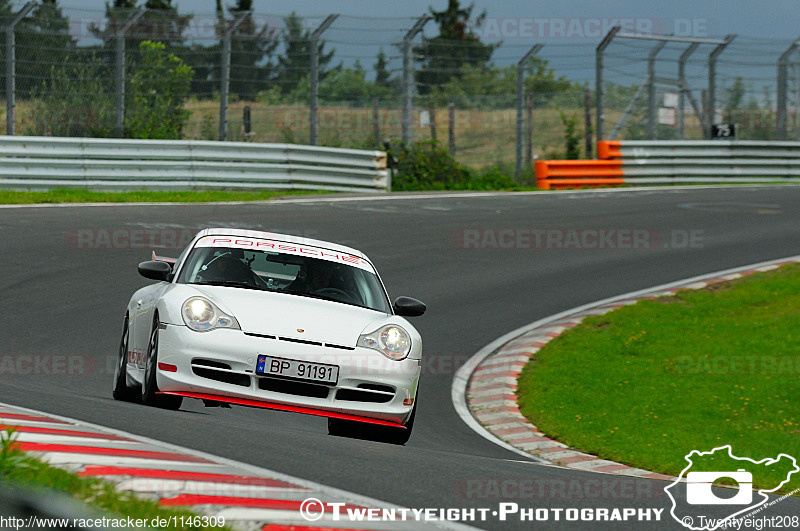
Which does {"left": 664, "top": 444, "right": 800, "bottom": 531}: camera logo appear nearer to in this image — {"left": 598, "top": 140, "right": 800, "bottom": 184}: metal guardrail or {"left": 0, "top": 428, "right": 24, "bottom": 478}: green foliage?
{"left": 0, "top": 428, "right": 24, "bottom": 478}: green foliage

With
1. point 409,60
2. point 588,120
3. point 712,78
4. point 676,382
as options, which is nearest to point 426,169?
point 409,60

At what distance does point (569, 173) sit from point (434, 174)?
3401mm

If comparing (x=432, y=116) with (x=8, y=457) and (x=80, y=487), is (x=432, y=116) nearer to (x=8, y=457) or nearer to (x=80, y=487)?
(x=8, y=457)

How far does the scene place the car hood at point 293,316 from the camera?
279 inches

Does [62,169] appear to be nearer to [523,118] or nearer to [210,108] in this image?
[210,108]

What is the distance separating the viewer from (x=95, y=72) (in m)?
22.0

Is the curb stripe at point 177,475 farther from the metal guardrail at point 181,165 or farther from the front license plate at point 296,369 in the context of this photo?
the metal guardrail at point 181,165

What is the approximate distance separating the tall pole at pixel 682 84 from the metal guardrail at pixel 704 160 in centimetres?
110

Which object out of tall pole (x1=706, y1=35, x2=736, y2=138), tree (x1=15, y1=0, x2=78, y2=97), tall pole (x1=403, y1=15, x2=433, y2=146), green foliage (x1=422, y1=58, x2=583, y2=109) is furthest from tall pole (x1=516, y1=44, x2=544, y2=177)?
tree (x1=15, y1=0, x2=78, y2=97)

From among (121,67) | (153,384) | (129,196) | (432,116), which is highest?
(121,67)

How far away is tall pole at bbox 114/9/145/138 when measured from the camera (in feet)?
72.2

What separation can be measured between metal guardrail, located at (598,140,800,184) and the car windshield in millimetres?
19529

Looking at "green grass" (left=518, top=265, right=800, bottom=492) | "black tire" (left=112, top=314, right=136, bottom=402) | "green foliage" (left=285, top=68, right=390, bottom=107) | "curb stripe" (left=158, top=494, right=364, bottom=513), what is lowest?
"green grass" (left=518, top=265, right=800, bottom=492)

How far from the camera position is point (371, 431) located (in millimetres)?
7746
